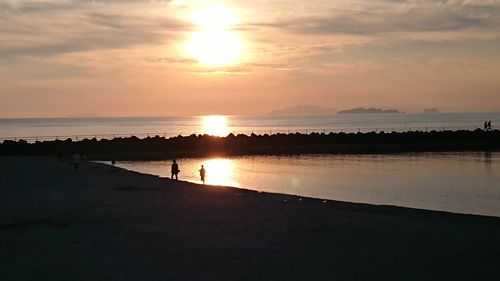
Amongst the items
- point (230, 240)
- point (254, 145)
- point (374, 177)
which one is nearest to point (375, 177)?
point (374, 177)

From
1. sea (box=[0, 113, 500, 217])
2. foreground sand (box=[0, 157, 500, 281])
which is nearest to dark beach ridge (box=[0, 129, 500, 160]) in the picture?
sea (box=[0, 113, 500, 217])

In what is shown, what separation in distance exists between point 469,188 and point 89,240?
1053 inches

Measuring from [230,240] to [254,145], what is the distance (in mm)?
63287

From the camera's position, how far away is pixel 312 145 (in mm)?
78812

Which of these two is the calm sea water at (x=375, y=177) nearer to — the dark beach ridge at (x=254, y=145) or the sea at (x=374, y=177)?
the sea at (x=374, y=177)

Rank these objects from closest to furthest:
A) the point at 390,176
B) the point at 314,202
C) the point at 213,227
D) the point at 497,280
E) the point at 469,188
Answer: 1. the point at 497,280
2. the point at 213,227
3. the point at 314,202
4. the point at 469,188
5. the point at 390,176

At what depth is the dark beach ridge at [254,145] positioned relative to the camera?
6519 centimetres

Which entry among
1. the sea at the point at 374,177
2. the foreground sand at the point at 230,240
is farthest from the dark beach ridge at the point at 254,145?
the foreground sand at the point at 230,240

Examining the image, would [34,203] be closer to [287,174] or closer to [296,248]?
[296,248]

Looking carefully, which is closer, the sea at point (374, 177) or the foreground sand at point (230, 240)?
the foreground sand at point (230, 240)

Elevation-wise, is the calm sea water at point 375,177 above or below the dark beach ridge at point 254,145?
below

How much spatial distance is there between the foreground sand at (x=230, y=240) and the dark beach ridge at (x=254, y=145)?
42.2 m

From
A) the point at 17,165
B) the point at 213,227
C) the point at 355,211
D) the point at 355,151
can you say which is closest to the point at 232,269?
the point at 213,227

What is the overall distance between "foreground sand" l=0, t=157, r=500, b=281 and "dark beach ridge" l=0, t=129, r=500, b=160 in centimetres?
4216
